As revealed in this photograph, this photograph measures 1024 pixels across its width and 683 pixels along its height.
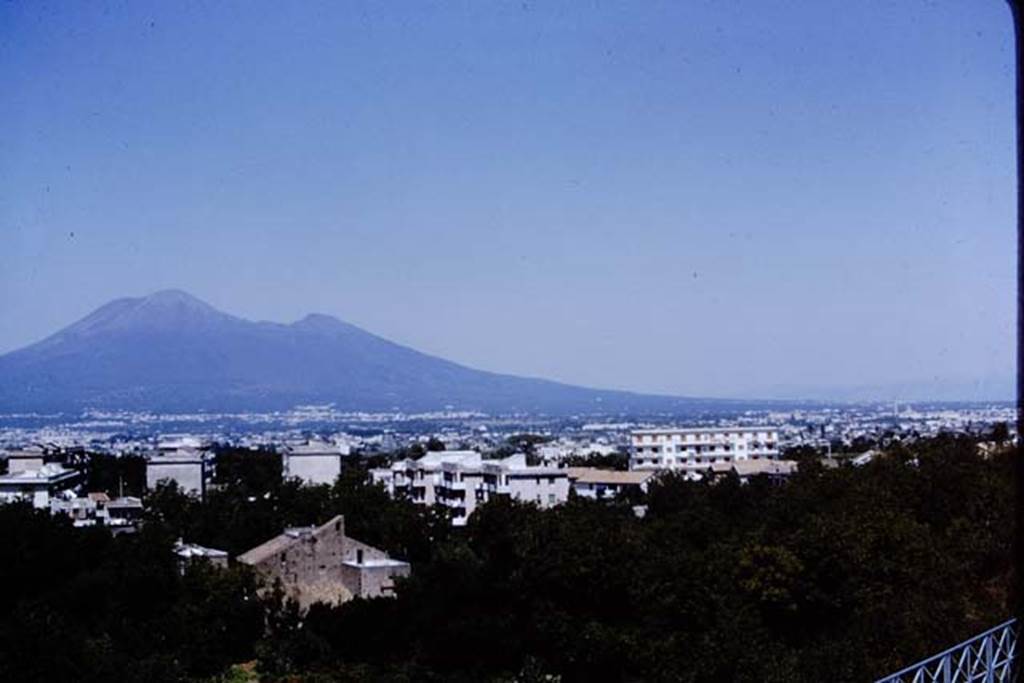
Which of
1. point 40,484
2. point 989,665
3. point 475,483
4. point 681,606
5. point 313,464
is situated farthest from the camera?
point 313,464

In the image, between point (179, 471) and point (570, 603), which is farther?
point (179, 471)

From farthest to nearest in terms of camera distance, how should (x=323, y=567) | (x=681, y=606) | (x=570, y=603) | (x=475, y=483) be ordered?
(x=475, y=483) → (x=323, y=567) → (x=570, y=603) → (x=681, y=606)

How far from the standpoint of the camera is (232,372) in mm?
100250

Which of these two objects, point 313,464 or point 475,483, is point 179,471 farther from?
point 475,483

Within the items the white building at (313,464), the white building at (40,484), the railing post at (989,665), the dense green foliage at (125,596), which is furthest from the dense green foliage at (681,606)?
the white building at (313,464)

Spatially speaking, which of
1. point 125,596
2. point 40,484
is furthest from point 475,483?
point 125,596

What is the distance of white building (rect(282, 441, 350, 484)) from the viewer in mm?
28812

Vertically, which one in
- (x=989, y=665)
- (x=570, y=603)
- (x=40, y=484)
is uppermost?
(x=989, y=665)

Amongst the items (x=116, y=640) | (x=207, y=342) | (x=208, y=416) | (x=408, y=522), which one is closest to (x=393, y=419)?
(x=208, y=416)

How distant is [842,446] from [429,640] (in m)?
31.8

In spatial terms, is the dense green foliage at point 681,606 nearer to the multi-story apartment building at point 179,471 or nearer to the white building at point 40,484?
the white building at point 40,484

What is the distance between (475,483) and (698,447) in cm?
1726

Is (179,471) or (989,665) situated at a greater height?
(989,665)

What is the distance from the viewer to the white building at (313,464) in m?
28.8
